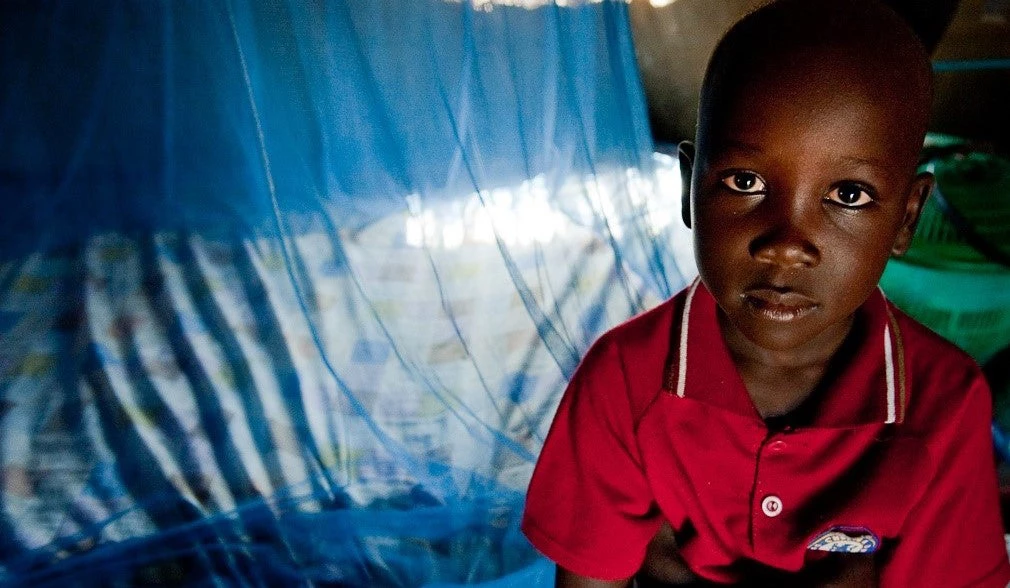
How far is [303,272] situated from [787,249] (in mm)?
911

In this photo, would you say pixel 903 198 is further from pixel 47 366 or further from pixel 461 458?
pixel 47 366

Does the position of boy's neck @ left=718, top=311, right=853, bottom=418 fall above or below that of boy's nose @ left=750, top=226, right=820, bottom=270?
below

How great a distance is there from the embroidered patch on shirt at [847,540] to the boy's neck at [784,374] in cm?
11

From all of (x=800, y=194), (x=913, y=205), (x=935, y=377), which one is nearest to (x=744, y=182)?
(x=800, y=194)

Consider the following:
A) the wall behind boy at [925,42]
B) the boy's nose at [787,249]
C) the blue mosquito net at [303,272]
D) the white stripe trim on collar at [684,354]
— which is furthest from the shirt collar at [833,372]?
the wall behind boy at [925,42]

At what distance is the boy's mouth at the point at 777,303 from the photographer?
0.52 metres

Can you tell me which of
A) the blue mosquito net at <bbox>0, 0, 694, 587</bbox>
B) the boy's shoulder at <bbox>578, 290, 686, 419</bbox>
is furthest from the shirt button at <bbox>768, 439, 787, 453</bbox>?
the blue mosquito net at <bbox>0, 0, 694, 587</bbox>

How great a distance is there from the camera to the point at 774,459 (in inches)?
23.3

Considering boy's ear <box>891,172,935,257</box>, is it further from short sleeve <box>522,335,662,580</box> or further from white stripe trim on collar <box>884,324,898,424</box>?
short sleeve <box>522,335,662,580</box>

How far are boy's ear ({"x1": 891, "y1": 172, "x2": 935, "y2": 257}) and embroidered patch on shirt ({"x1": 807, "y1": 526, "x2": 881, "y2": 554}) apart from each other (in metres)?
0.25

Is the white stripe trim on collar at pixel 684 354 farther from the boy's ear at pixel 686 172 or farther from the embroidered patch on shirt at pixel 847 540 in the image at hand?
the embroidered patch on shirt at pixel 847 540

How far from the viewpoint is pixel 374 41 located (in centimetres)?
114

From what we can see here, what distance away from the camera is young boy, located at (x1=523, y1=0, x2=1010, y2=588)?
19.6 inches

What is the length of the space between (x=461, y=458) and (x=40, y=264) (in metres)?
1.07
